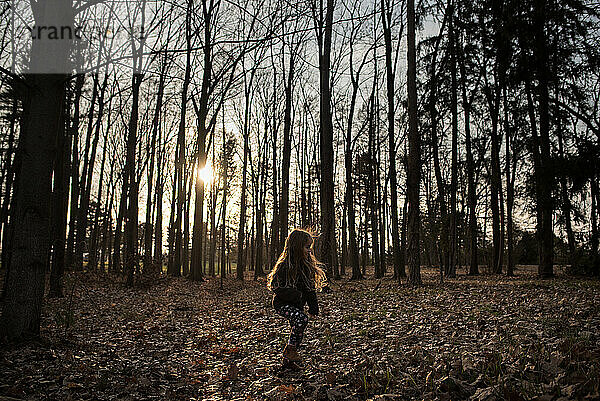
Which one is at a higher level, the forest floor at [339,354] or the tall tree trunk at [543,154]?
the tall tree trunk at [543,154]

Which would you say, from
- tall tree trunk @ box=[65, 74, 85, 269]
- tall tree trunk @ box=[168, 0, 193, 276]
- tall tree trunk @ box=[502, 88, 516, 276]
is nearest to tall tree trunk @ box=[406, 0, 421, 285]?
tall tree trunk @ box=[502, 88, 516, 276]

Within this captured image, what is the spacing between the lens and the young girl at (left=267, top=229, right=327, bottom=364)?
497cm

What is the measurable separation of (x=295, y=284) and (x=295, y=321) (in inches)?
17.6

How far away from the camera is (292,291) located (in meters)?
4.97

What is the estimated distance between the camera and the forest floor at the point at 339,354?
3797 millimetres

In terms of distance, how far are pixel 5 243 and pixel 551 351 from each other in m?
19.8

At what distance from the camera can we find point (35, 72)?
19.2 ft

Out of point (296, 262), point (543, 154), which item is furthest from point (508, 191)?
point (296, 262)

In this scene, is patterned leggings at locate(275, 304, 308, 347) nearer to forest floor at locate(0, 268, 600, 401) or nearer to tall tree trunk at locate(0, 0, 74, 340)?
forest floor at locate(0, 268, 600, 401)

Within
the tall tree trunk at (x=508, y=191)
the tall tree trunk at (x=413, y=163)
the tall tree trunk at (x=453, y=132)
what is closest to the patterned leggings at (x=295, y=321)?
the tall tree trunk at (x=413, y=163)

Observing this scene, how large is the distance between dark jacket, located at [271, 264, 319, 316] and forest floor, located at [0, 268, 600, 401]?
787mm

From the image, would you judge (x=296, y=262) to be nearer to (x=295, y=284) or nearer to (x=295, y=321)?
(x=295, y=284)

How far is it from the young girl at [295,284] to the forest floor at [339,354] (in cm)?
54

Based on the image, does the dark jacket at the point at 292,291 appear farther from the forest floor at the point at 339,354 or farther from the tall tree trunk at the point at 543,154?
the tall tree trunk at the point at 543,154
